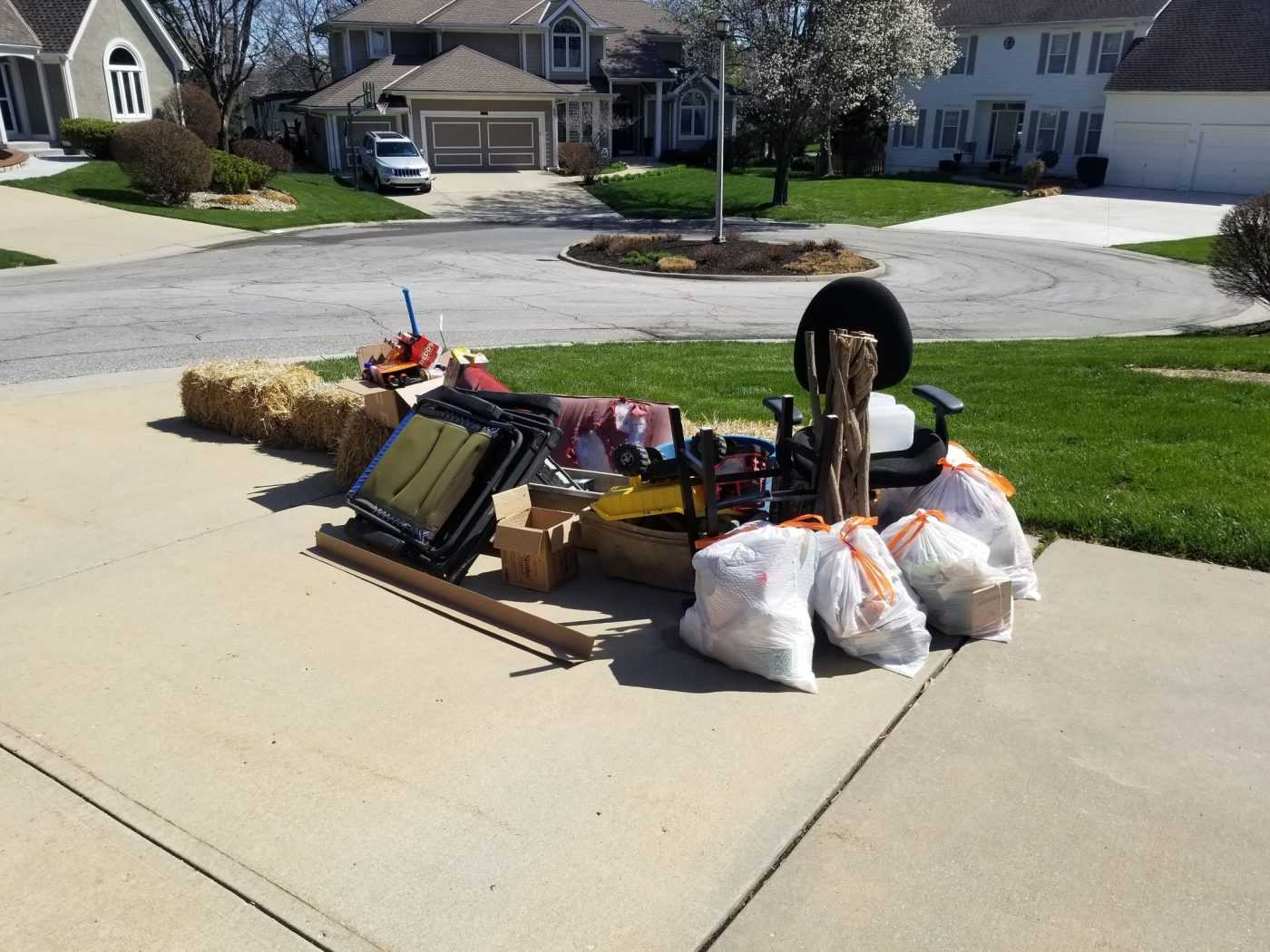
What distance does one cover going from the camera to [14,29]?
3491cm

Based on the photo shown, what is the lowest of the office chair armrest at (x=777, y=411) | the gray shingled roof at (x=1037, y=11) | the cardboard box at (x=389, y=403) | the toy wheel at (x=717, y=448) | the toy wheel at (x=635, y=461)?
the cardboard box at (x=389, y=403)

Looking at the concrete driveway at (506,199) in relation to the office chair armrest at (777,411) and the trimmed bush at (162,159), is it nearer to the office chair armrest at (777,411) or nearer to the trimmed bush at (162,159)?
the trimmed bush at (162,159)

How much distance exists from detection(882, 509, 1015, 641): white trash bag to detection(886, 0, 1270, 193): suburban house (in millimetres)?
38993

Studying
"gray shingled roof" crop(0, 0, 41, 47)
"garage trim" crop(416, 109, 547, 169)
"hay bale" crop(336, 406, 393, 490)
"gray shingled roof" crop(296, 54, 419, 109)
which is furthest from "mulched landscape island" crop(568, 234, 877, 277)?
"gray shingled roof" crop(0, 0, 41, 47)

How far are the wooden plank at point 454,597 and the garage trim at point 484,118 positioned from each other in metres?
38.7

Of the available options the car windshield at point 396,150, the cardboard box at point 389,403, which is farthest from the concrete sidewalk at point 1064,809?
the car windshield at point 396,150

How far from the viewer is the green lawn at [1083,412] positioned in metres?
5.80

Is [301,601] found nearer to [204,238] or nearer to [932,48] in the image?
[204,238]

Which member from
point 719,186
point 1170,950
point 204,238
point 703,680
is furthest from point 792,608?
point 204,238

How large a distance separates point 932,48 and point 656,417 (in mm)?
27715

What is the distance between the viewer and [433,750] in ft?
12.6

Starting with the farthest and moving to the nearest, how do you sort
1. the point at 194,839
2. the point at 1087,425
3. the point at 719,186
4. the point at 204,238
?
the point at 204,238 < the point at 719,186 < the point at 1087,425 < the point at 194,839

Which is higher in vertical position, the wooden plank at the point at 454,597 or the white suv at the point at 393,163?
the white suv at the point at 393,163

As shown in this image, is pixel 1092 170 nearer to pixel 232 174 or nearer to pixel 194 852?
pixel 232 174
